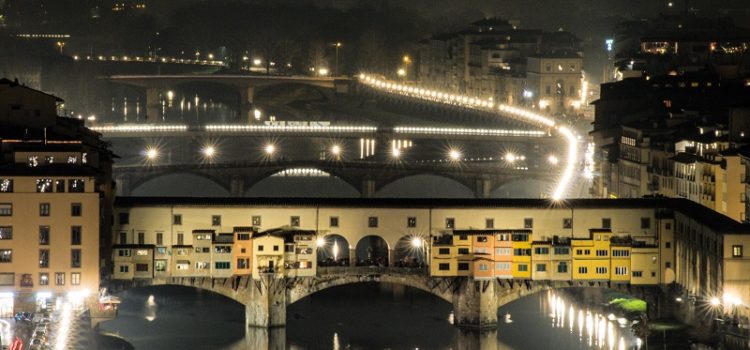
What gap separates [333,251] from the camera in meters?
53.8

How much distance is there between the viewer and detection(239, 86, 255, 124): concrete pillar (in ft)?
327

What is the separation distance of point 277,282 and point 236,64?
7561cm

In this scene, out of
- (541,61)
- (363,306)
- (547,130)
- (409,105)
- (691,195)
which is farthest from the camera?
(409,105)

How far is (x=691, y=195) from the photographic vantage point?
5375cm

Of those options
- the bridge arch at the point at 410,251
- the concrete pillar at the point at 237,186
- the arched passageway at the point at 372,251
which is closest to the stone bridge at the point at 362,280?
the bridge arch at the point at 410,251

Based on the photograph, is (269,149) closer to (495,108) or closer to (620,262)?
(495,108)

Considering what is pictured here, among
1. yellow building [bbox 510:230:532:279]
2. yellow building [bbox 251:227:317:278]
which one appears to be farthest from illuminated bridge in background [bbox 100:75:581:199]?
yellow building [bbox 251:227:317:278]

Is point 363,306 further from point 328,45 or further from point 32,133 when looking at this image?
point 328,45

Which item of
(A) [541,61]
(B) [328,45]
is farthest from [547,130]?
(B) [328,45]

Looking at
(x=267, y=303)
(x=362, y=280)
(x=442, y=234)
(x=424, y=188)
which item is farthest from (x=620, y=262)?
(x=424, y=188)

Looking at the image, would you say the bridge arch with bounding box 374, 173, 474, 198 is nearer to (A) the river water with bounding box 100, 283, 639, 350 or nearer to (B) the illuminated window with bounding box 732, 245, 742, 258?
(A) the river water with bounding box 100, 283, 639, 350

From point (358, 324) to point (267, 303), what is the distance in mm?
2105

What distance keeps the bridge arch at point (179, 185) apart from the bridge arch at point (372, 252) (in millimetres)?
12666

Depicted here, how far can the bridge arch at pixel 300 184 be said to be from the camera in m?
69.9
